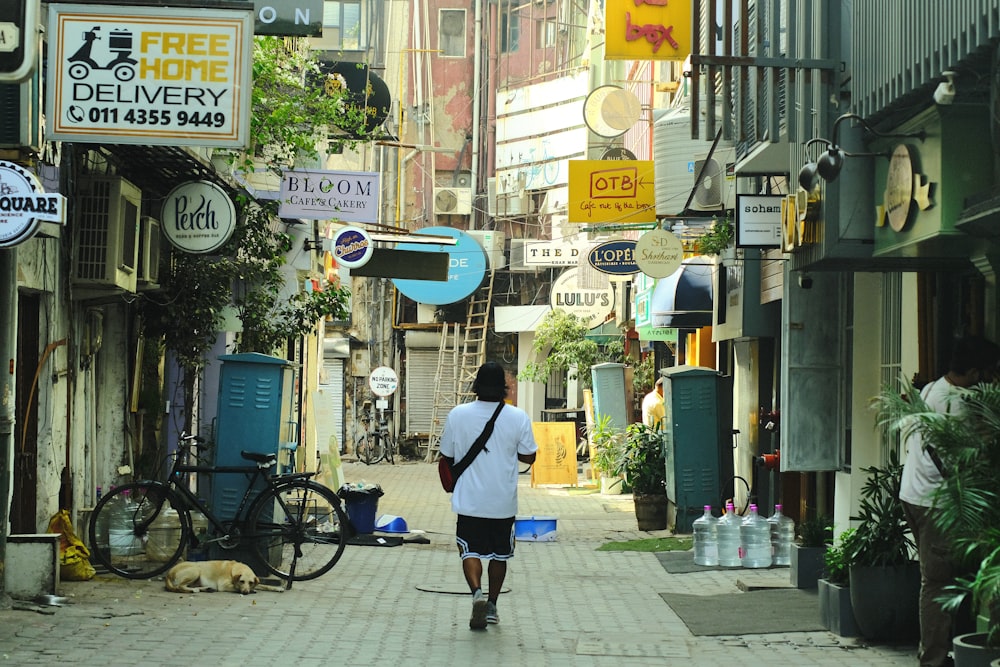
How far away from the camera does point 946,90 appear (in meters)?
7.87

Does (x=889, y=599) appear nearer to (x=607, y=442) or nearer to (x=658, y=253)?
(x=658, y=253)

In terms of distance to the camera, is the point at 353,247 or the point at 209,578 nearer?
the point at 209,578

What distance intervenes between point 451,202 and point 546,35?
19.9 ft

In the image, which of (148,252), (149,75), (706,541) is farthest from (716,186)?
(149,75)

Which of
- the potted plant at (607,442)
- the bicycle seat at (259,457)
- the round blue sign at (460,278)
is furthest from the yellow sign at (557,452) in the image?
the bicycle seat at (259,457)

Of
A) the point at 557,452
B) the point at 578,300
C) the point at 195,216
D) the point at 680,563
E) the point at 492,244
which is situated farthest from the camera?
the point at 492,244

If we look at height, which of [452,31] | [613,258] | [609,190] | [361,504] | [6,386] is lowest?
[361,504]

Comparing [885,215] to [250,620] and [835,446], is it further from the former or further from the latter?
[250,620]

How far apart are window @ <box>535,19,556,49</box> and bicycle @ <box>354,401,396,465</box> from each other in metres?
12.9

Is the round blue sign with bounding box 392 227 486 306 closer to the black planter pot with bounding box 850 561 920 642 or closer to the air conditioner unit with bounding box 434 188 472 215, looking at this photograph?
the air conditioner unit with bounding box 434 188 472 215

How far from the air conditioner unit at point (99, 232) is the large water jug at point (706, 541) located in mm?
6169

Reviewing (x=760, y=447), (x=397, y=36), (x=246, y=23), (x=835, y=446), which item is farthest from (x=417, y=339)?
(x=246, y=23)

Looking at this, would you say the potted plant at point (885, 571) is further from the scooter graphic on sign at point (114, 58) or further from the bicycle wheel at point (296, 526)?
the scooter graphic on sign at point (114, 58)

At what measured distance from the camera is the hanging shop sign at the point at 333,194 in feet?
57.6
